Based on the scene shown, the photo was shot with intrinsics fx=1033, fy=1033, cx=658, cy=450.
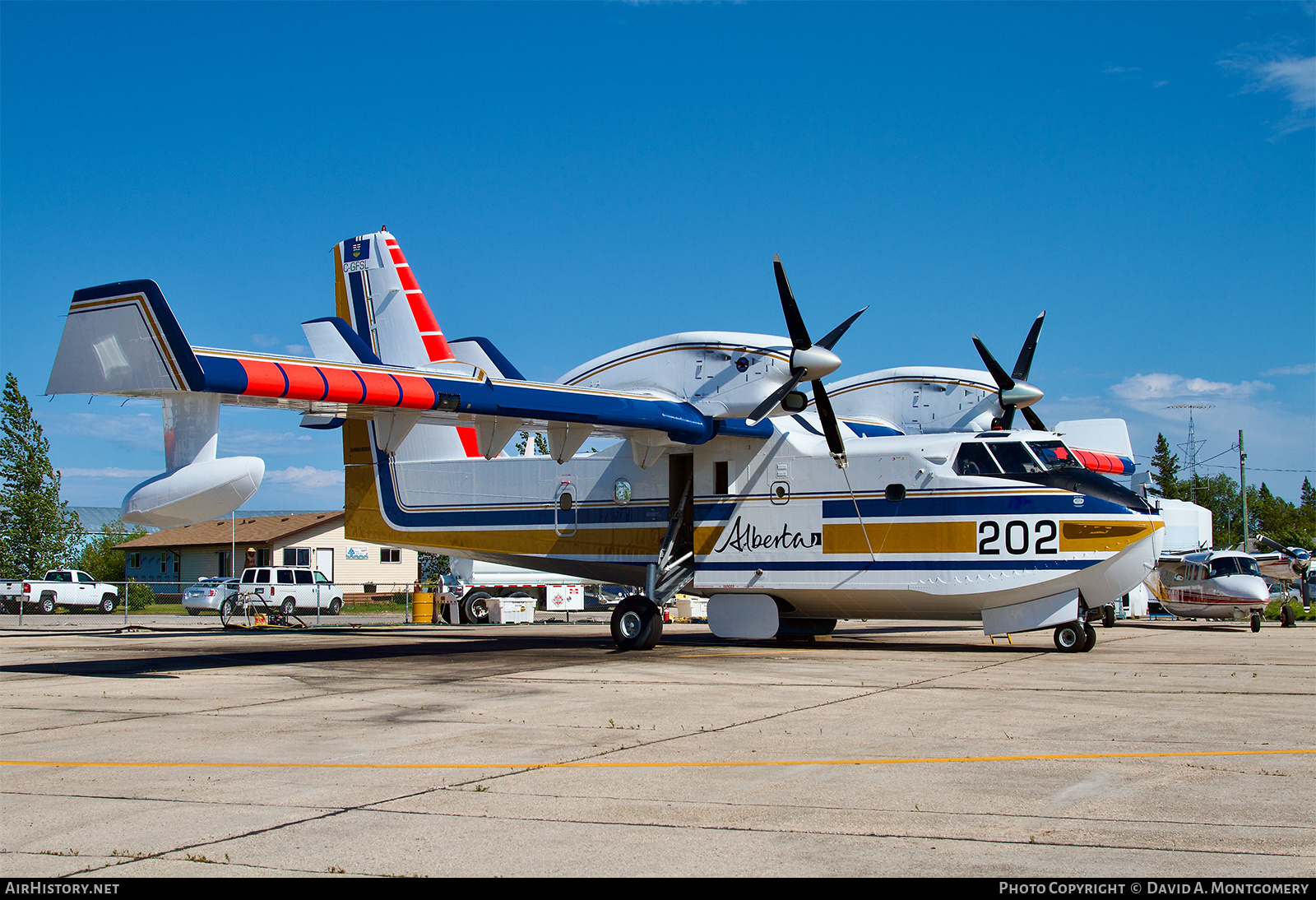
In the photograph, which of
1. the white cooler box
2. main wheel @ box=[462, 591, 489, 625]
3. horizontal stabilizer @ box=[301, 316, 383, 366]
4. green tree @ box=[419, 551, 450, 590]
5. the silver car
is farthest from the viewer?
green tree @ box=[419, 551, 450, 590]

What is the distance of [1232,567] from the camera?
2802 centimetres

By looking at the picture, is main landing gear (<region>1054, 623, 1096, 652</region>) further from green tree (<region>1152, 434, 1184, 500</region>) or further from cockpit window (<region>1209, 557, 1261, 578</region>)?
green tree (<region>1152, 434, 1184, 500</region>)

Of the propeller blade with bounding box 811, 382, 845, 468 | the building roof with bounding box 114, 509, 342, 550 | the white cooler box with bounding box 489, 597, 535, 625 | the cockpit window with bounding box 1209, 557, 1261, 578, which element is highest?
the propeller blade with bounding box 811, 382, 845, 468

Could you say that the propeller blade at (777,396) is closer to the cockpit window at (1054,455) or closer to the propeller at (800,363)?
the propeller at (800,363)

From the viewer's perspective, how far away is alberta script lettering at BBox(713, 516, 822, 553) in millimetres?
18688

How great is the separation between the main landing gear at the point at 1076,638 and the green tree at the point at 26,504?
184 feet

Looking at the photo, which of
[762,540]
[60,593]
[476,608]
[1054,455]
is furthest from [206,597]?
[1054,455]

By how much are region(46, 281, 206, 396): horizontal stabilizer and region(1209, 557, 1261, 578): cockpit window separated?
26.1 m

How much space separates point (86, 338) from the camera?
42.0 ft

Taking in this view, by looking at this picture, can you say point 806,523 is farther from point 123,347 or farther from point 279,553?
point 279,553

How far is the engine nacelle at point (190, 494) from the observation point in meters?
12.8

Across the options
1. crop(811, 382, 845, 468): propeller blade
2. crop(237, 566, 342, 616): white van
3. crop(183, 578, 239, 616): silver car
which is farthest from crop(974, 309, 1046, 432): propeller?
crop(183, 578, 239, 616): silver car

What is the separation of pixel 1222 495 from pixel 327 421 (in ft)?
533

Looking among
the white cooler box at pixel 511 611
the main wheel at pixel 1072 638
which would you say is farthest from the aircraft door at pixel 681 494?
the white cooler box at pixel 511 611
